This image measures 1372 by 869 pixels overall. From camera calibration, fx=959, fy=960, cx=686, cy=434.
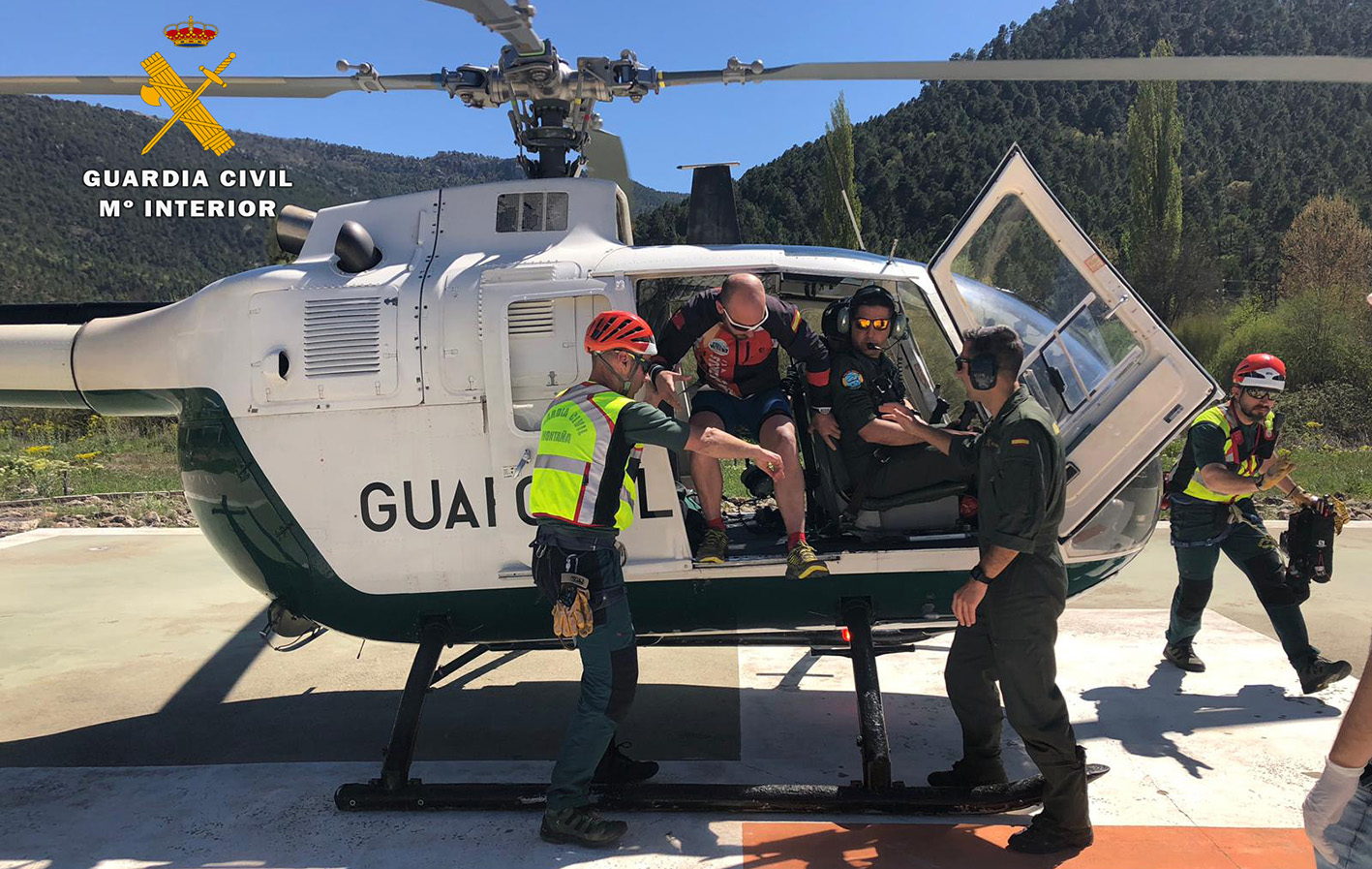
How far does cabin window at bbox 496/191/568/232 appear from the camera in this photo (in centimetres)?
481

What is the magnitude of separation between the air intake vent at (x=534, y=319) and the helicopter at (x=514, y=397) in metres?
0.01

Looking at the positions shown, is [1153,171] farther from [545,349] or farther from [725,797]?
[725,797]

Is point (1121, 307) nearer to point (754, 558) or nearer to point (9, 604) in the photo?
point (754, 558)

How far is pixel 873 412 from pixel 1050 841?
184 centimetres

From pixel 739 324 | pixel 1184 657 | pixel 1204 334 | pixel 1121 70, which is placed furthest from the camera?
pixel 1204 334

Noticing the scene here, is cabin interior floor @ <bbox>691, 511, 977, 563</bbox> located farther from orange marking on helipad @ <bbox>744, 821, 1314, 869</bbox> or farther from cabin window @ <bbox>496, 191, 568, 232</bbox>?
cabin window @ <bbox>496, 191, 568, 232</bbox>

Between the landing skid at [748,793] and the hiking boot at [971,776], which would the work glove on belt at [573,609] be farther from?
the hiking boot at [971,776]

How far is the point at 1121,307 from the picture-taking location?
4.18m

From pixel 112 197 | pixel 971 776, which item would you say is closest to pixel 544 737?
pixel 971 776

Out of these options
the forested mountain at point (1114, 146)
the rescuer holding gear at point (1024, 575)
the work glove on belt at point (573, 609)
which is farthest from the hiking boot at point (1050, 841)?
the forested mountain at point (1114, 146)

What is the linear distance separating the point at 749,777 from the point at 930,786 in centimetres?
82

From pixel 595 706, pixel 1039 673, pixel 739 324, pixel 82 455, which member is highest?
pixel 739 324

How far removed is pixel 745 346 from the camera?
4.43 metres

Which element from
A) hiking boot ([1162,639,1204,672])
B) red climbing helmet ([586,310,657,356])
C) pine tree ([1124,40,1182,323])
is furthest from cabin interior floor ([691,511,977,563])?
pine tree ([1124,40,1182,323])
